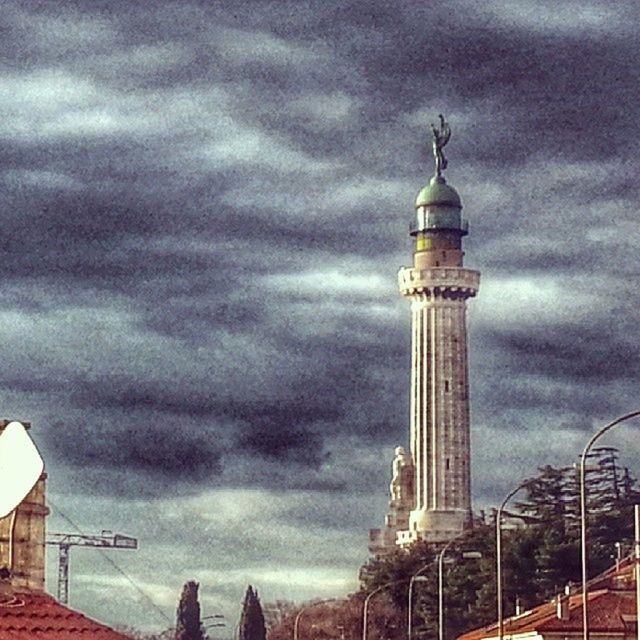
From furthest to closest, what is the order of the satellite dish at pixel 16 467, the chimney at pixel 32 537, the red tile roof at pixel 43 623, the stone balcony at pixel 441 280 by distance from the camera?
1. the stone balcony at pixel 441 280
2. the chimney at pixel 32 537
3. the red tile roof at pixel 43 623
4. the satellite dish at pixel 16 467

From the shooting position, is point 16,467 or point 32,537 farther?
point 32,537

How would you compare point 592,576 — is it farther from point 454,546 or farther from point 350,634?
point 350,634

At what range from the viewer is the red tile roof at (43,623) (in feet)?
57.1

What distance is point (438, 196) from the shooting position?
191375 millimetres

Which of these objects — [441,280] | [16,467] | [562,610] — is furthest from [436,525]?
[16,467]

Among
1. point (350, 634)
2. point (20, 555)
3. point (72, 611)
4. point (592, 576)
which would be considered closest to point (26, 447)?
point (72, 611)

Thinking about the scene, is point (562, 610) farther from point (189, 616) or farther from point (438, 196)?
point (438, 196)

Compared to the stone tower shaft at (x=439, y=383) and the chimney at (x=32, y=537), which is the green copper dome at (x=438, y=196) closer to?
the stone tower shaft at (x=439, y=383)

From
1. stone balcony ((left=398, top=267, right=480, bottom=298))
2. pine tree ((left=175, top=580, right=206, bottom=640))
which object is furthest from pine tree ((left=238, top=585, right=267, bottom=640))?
stone balcony ((left=398, top=267, right=480, bottom=298))

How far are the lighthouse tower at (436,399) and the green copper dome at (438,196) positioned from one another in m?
4.24

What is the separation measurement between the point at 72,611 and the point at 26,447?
3810 millimetres

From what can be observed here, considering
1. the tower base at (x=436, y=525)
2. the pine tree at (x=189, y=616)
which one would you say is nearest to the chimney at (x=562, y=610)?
the pine tree at (x=189, y=616)

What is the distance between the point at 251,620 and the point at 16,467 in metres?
144

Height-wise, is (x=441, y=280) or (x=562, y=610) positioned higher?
(x=441, y=280)
